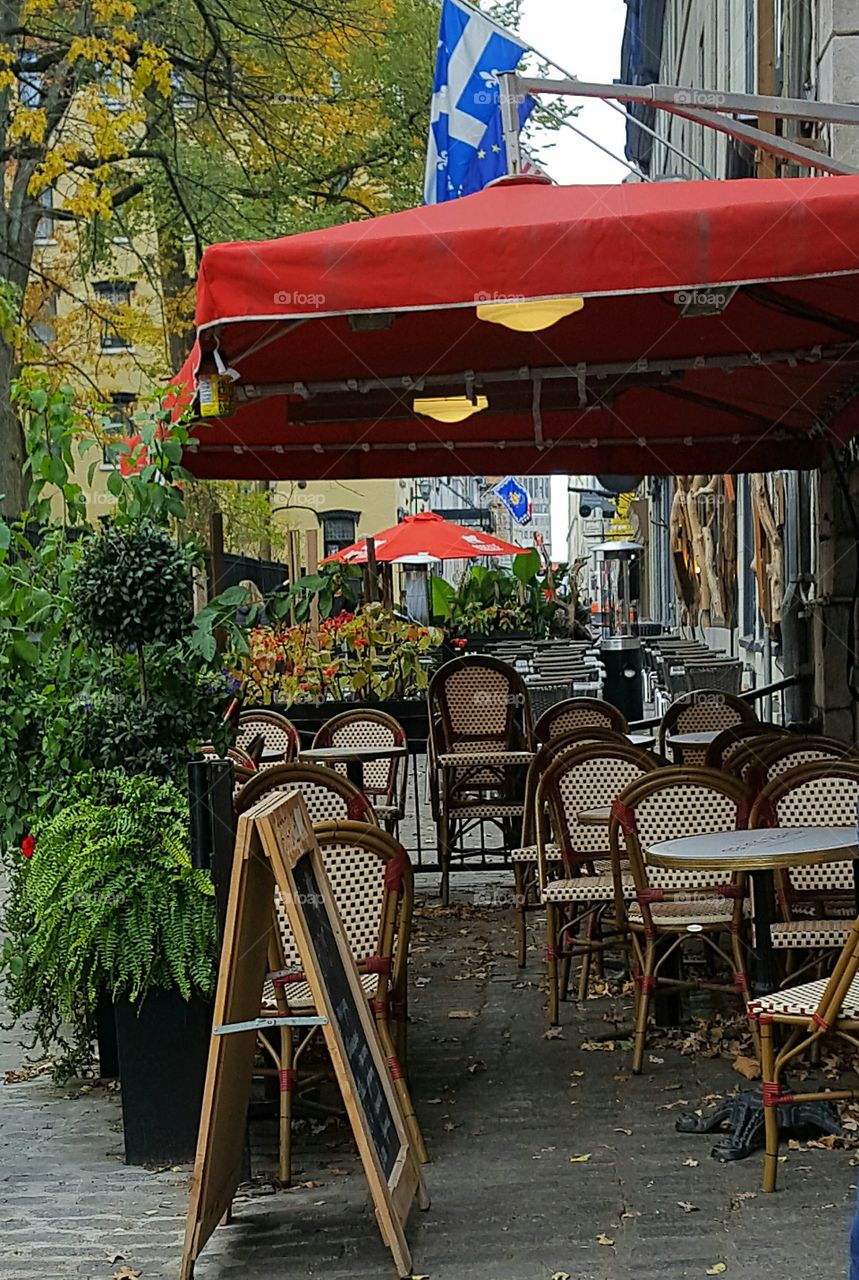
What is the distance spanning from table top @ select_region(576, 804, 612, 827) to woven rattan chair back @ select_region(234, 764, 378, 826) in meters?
0.96

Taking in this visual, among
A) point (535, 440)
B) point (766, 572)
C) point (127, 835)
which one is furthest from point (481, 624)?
point (127, 835)

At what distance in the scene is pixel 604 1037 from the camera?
6918 millimetres

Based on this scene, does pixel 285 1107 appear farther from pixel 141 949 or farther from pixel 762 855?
pixel 762 855

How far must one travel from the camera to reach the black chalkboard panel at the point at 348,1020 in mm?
4582

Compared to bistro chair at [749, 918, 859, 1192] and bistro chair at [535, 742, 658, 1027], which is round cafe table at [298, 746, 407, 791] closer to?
bistro chair at [535, 742, 658, 1027]

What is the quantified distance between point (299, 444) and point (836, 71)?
3931 millimetres

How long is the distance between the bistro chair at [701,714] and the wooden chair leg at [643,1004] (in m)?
4.00

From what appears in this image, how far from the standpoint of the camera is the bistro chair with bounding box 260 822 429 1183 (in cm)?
537

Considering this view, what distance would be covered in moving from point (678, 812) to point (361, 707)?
6.69 metres

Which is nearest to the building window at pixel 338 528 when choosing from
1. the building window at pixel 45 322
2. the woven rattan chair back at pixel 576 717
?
the building window at pixel 45 322

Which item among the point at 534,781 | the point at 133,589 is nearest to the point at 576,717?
the point at 534,781

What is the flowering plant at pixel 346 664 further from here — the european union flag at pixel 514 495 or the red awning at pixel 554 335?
the european union flag at pixel 514 495

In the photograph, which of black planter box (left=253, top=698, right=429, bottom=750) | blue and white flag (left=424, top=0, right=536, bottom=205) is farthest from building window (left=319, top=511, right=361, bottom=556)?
blue and white flag (left=424, top=0, right=536, bottom=205)

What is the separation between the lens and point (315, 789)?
21.5 feet
